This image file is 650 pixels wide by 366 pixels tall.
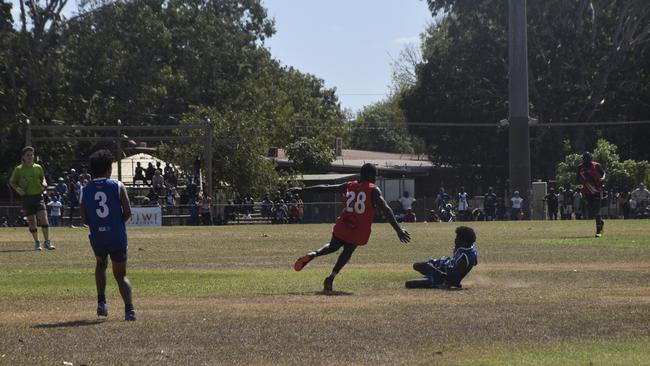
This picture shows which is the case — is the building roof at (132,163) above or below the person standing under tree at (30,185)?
above

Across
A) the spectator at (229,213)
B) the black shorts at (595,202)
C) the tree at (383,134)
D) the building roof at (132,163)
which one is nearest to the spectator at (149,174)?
the building roof at (132,163)

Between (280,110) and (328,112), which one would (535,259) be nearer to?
(280,110)

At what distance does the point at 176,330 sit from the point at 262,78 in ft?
269

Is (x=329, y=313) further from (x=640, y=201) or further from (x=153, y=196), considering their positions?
(x=640, y=201)

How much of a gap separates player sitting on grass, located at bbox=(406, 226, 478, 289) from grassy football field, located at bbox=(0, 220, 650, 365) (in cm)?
37

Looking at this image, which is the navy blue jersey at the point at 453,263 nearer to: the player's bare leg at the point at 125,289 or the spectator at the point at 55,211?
the player's bare leg at the point at 125,289

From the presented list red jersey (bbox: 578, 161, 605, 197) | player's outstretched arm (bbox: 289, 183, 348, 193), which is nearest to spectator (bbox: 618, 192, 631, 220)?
player's outstretched arm (bbox: 289, 183, 348, 193)

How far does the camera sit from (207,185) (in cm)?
5438

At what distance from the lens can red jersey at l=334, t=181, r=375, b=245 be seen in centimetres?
1722

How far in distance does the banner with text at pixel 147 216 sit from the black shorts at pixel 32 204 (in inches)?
882

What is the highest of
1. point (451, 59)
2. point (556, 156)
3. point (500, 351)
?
point (451, 59)

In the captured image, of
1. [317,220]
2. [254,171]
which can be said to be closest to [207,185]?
[317,220]

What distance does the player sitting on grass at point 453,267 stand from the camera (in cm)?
1709

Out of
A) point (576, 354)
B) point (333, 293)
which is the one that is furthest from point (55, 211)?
point (576, 354)
